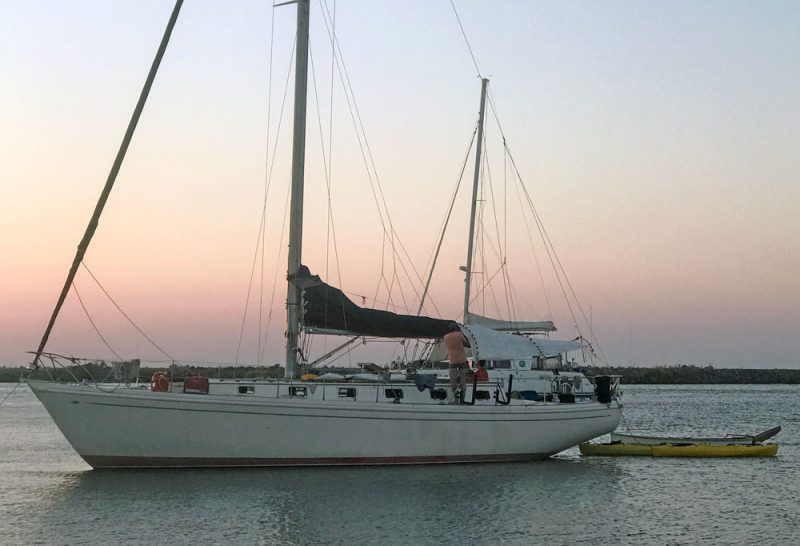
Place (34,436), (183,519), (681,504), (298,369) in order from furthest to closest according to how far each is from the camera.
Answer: (34,436), (298,369), (681,504), (183,519)

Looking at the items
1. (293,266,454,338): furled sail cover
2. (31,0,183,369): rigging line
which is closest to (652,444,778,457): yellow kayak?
(293,266,454,338): furled sail cover

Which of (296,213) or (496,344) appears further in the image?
(496,344)

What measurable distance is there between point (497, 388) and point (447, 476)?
10.5 feet

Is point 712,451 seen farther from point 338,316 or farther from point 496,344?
point 338,316

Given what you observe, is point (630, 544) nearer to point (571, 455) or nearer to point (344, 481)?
point (344, 481)

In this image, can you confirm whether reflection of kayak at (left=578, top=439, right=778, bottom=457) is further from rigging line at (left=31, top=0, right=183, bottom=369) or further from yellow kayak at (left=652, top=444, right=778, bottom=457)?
rigging line at (left=31, top=0, right=183, bottom=369)

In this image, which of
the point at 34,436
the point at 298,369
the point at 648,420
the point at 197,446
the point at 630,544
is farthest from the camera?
the point at 648,420

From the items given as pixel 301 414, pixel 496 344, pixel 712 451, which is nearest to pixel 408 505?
pixel 301 414

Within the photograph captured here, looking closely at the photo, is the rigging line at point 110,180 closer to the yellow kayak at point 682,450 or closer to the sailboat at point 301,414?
the sailboat at point 301,414

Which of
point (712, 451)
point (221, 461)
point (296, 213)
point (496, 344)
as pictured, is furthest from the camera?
point (712, 451)

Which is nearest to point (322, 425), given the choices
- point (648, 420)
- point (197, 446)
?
point (197, 446)

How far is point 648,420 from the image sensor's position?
4850 centimetres

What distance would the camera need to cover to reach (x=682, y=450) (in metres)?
27.7

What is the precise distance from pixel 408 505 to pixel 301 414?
3954 millimetres
